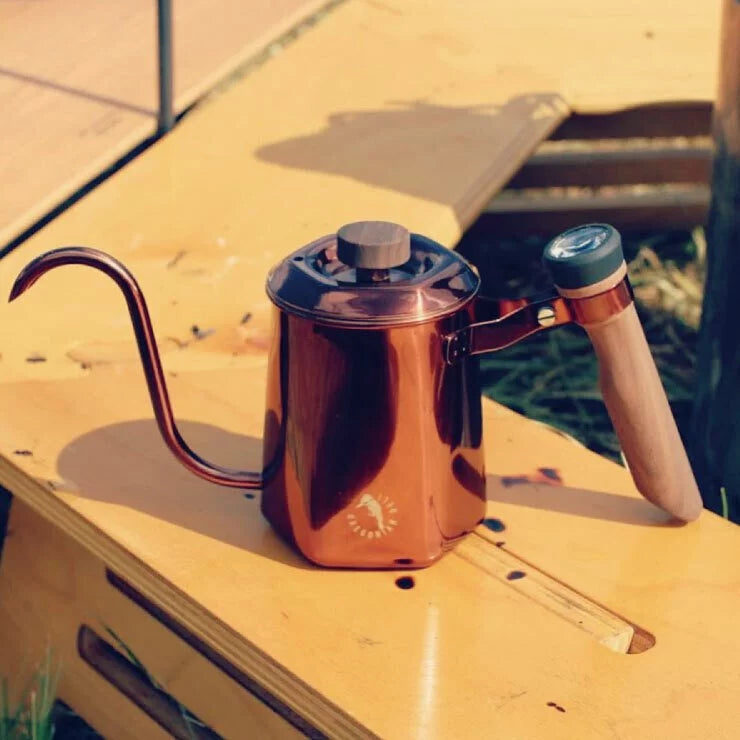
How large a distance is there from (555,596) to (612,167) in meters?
1.80

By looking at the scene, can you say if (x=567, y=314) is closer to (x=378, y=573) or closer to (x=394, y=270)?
(x=394, y=270)

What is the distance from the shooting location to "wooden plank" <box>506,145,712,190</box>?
2908 mm

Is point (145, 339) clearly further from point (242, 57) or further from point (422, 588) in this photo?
point (242, 57)

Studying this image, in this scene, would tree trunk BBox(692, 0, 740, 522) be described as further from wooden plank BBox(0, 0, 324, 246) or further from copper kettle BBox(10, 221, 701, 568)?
wooden plank BBox(0, 0, 324, 246)

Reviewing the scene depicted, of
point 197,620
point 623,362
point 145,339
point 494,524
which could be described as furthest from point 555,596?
point 145,339

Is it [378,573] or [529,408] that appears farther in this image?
[529,408]

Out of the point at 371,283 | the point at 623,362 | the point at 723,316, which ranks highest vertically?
the point at 371,283

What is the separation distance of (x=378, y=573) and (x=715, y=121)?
95cm

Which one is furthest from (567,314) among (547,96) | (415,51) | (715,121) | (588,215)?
(588,215)

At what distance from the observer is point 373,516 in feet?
4.14

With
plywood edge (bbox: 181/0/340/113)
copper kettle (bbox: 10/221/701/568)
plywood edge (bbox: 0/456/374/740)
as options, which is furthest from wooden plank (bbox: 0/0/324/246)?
copper kettle (bbox: 10/221/701/568)

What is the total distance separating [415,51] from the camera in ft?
8.76

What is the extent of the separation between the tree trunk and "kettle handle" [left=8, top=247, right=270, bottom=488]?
0.83 metres

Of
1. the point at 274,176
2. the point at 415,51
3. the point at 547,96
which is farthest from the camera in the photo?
the point at 415,51
